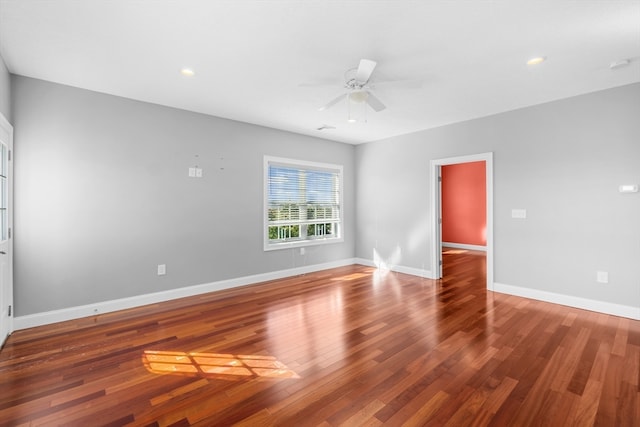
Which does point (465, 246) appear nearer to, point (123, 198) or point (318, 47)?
point (318, 47)

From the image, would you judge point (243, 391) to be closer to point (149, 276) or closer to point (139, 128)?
point (149, 276)

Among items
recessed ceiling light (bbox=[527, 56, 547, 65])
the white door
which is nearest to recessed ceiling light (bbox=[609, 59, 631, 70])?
recessed ceiling light (bbox=[527, 56, 547, 65])

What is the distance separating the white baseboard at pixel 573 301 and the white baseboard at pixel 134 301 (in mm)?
3573

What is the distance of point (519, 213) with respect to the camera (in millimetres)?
4324

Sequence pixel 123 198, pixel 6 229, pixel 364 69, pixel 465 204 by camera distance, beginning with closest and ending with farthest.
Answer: pixel 364 69, pixel 6 229, pixel 123 198, pixel 465 204

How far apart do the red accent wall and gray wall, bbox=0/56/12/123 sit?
9278 millimetres

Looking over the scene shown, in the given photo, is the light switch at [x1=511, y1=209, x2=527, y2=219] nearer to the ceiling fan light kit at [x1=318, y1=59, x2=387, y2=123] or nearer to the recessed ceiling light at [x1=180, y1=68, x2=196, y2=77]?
the ceiling fan light kit at [x1=318, y1=59, x2=387, y2=123]

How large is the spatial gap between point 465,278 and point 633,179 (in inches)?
107

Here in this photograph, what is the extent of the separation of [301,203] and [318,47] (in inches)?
138

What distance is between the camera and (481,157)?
15.3 feet

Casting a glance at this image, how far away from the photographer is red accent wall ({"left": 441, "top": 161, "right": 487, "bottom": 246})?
823cm

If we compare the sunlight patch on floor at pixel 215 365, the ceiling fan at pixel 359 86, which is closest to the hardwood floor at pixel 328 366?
the sunlight patch on floor at pixel 215 365

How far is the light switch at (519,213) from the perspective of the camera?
4.27 meters

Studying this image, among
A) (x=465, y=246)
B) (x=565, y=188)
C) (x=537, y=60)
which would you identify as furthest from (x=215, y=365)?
(x=465, y=246)
